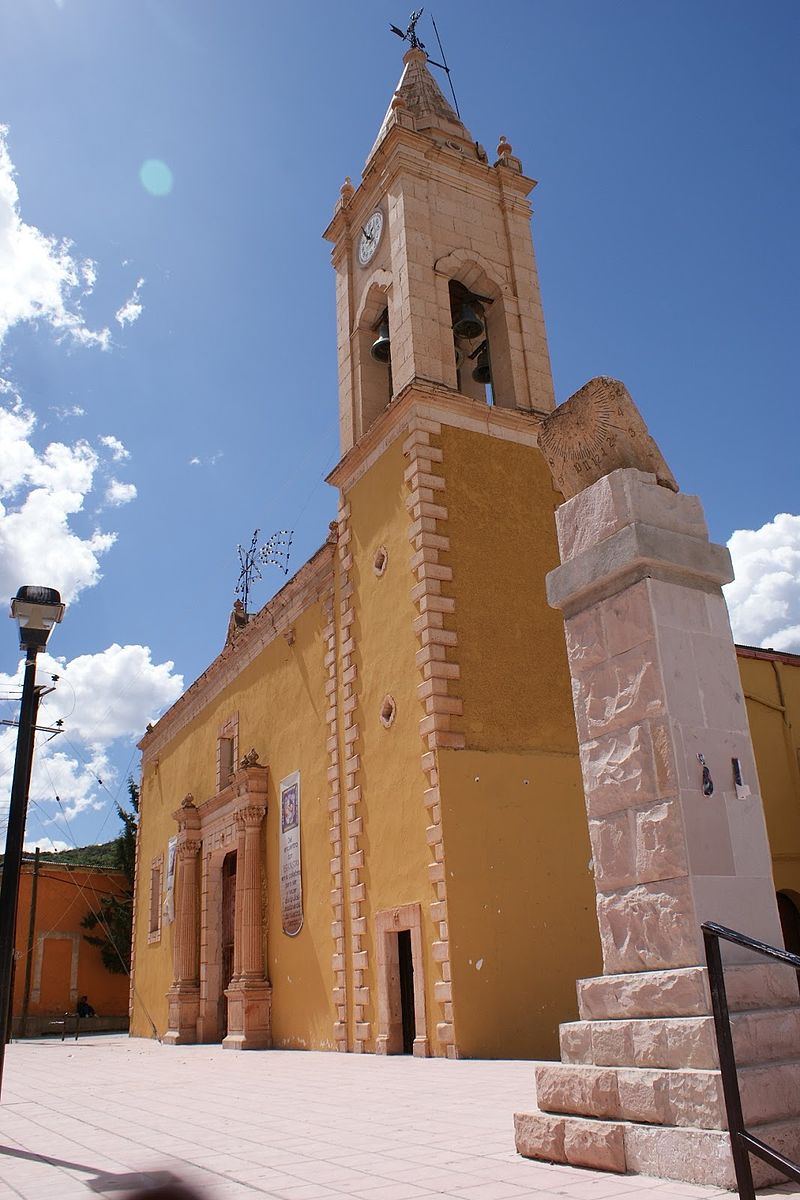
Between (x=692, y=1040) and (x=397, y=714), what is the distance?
8441 millimetres

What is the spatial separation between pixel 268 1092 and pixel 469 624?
225 inches

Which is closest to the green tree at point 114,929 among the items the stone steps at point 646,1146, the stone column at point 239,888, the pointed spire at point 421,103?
the stone column at point 239,888

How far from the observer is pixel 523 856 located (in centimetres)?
1105

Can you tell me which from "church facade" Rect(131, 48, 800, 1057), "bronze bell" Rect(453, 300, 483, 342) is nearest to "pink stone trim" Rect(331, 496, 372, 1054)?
"church facade" Rect(131, 48, 800, 1057)

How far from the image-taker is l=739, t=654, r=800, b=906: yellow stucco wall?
50.2 ft

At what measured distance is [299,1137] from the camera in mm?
5297

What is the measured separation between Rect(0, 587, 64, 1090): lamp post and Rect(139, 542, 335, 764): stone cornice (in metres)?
7.90

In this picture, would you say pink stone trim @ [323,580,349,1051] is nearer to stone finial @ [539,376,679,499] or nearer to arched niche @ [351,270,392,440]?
arched niche @ [351,270,392,440]

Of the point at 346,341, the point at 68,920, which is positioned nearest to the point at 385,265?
the point at 346,341

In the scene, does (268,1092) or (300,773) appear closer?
(268,1092)

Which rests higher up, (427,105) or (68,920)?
(427,105)

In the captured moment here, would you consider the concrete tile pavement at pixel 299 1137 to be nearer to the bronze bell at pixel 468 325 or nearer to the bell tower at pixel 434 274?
the bell tower at pixel 434 274

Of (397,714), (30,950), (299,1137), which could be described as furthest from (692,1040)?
(30,950)

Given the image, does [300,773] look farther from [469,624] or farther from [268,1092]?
[268,1092]
